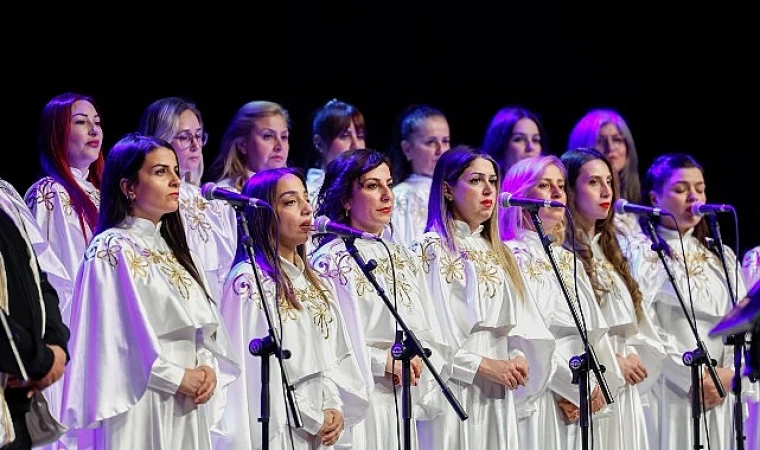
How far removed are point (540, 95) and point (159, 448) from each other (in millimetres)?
4004

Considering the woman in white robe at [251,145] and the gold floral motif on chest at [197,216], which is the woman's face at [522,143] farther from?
the gold floral motif on chest at [197,216]

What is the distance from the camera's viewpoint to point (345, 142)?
566 cm

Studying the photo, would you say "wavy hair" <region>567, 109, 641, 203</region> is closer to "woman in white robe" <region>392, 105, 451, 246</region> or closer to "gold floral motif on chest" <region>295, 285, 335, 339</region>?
"woman in white robe" <region>392, 105, 451, 246</region>

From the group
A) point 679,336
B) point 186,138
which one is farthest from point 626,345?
point 186,138

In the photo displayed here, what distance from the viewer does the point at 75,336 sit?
3752 millimetres

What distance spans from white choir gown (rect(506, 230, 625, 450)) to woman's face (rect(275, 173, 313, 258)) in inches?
43.2

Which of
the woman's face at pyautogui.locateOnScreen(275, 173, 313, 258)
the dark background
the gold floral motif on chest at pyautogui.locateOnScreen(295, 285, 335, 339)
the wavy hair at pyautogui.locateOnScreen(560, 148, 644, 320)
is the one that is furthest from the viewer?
the dark background

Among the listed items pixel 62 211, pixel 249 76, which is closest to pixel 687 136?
pixel 249 76

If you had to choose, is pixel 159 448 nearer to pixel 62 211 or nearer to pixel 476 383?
pixel 62 211

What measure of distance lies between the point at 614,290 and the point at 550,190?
53 centimetres

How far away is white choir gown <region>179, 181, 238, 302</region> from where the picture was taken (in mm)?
4930

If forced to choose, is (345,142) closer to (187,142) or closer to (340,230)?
(187,142)

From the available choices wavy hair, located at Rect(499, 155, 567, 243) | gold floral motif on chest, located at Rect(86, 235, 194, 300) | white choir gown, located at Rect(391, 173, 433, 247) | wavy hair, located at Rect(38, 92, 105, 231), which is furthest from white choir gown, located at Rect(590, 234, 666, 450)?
wavy hair, located at Rect(38, 92, 105, 231)

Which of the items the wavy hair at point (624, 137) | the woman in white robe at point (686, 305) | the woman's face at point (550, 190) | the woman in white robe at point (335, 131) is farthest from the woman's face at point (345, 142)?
the woman in white robe at point (686, 305)
